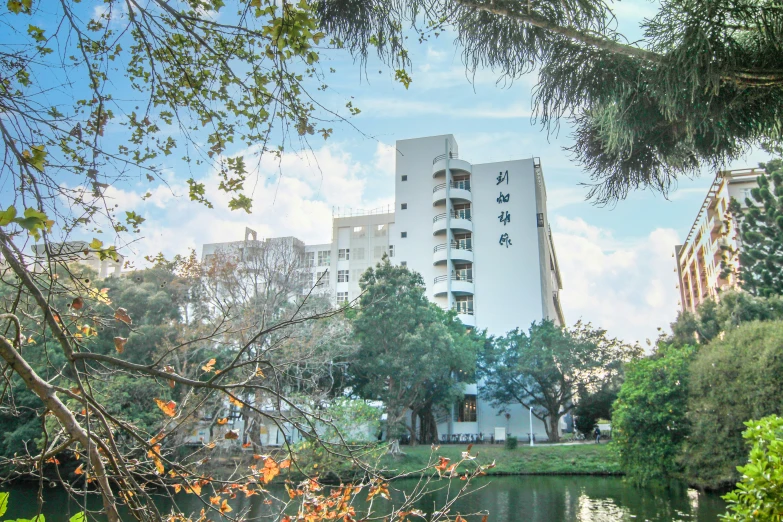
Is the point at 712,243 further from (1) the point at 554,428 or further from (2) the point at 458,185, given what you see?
(2) the point at 458,185

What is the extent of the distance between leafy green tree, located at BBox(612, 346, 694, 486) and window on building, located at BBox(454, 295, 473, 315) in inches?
685

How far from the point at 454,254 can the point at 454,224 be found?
73.1 inches

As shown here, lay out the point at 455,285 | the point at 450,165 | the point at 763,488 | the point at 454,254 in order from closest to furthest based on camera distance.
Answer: the point at 763,488 → the point at 455,285 → the point at 454,254 → the point at 450,165

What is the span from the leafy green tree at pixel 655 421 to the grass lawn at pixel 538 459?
20.0 feet

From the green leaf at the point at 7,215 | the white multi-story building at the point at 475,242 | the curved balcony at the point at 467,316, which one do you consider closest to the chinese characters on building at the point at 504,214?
the white multi-story building at the point at 475,242

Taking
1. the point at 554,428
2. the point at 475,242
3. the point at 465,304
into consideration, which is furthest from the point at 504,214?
the point at 554,428

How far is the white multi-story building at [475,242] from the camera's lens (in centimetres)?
3378

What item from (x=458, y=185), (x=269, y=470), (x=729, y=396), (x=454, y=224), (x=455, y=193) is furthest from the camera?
(x=458, y=185)

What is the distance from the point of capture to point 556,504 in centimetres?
1516

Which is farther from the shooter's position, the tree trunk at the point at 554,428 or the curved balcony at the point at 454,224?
the curved balcony at the point at 454,224

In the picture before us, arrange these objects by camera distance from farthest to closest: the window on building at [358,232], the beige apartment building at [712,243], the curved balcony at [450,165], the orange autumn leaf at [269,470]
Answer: the window on building at [358,232] < the curved balcony at [450,165] < the beige apartment building at [712,243] < the orange autumn leaf at [269,470]

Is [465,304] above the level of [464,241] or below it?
below

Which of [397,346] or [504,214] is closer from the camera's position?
[397,346]

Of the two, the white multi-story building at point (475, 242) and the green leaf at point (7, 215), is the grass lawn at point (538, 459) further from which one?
the green leaf at point (7, 215)
